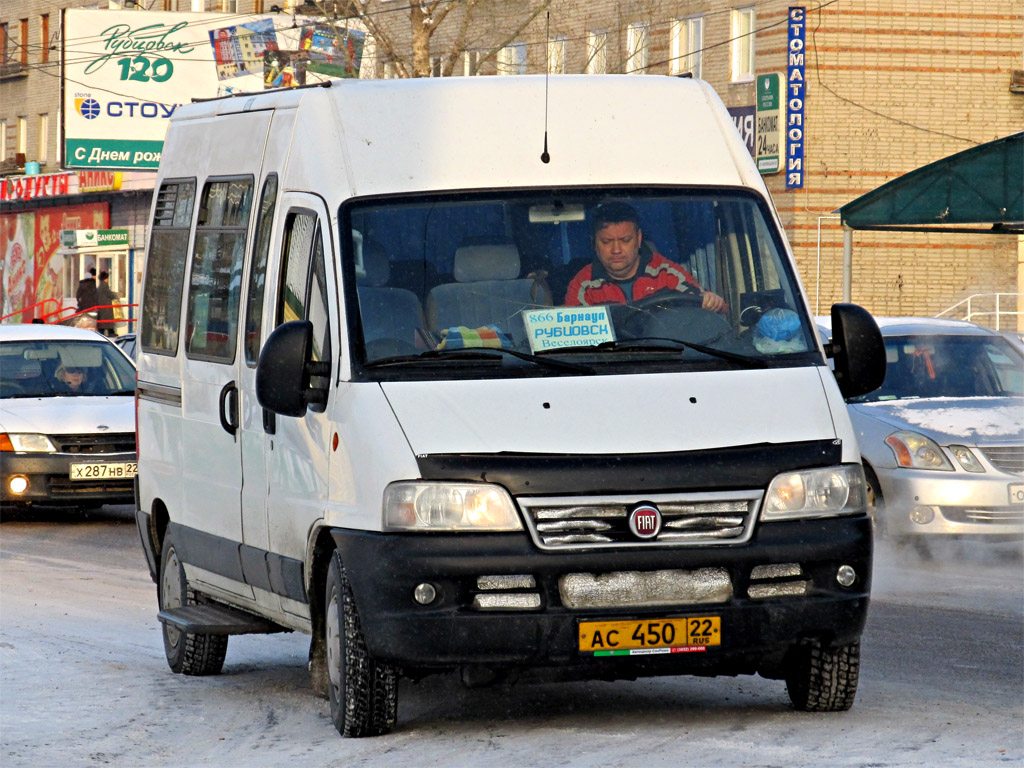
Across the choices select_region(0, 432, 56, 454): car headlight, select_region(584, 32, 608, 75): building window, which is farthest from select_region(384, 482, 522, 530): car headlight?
select_region(584, 32, 608, 75): building window

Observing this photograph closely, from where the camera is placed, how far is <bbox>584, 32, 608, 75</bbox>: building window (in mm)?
34987

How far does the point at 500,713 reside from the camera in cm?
762

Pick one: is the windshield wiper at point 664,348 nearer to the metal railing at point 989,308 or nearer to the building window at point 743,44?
the metal railing at point 989,308

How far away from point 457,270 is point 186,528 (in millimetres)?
2465

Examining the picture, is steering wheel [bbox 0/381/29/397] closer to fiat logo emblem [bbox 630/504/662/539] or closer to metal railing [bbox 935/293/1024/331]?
fiat logo emblem [bbox 630/504/662/539]

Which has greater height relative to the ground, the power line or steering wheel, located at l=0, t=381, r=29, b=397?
the power line

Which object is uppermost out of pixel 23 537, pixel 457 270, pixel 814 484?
pixel 457 270

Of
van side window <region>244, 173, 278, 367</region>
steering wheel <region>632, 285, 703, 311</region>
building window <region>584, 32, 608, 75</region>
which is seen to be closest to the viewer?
steering wheel <region>632, 285, 703, 311</region>

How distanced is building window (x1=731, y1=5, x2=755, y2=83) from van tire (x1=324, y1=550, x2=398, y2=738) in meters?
30.2

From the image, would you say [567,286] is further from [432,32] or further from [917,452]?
[432,32]

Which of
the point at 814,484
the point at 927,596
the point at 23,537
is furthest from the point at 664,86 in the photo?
the point at 23,537

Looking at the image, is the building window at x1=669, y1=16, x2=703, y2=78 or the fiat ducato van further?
the building window at x1=669, y1=16, x2=703, y2=78

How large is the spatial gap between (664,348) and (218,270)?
8.17 feet

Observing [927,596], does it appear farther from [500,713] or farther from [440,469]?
[440,469]
